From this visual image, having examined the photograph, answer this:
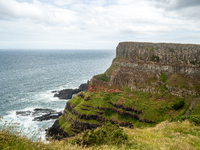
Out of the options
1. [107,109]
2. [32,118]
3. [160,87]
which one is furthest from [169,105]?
[32,118]

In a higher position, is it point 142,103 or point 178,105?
point 178,105

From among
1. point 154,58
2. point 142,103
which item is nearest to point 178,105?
point 142,103

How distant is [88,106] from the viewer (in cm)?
5662

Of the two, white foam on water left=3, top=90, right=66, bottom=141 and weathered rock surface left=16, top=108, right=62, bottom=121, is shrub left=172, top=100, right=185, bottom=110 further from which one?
weathered rock surface left=16, top=108, right=62, bottom=121

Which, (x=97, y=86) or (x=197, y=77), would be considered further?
(x=97, y=86)

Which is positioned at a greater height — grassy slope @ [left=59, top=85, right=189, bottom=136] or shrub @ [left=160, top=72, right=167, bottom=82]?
shrub @ [left=160, top=72, right=167, bottom=82]

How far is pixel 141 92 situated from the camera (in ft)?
191

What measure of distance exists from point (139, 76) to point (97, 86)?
1780 cm

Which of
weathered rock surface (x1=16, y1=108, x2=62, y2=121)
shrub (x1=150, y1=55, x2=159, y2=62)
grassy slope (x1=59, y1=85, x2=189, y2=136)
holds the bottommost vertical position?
weathered rock surface (x1=16, y1=108, x2=62, y2=121)

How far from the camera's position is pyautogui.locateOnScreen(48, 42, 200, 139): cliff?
49594mm

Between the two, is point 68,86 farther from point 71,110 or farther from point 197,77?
point 197,77

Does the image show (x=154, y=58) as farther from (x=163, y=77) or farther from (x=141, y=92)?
(x=141, y=92)

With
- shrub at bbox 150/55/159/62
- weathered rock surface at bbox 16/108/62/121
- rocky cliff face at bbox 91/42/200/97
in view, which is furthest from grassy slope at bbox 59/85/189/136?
shrub at bbox 150/55/159/62

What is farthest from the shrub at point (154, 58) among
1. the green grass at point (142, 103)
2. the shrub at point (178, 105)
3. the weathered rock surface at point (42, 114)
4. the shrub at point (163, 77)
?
the weathered rock surface at point (42, 114)
